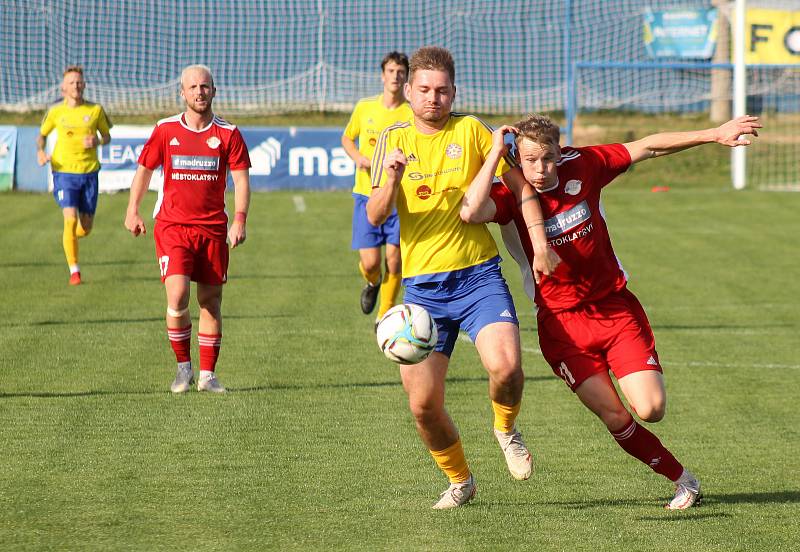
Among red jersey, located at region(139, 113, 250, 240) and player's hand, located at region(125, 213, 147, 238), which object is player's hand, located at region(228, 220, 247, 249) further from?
player's hand, located at region(125, 213, 147, 238)

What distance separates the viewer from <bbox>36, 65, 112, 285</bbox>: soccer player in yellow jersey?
15273 millimetres

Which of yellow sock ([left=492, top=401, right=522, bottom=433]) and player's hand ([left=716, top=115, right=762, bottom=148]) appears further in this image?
yellow sock ([left=492, top=401, right=522, bottom=433])

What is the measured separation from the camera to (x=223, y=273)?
931 centimetres

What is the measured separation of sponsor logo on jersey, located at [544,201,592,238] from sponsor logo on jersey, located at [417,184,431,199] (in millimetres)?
578

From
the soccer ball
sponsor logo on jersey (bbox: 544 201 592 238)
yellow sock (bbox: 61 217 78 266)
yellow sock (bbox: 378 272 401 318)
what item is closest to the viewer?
the soccer ball

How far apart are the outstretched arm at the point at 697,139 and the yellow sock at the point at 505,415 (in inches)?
53.5

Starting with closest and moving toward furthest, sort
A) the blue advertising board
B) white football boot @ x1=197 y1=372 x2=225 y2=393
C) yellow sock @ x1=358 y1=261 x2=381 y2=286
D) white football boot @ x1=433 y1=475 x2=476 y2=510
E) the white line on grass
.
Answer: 1. white football boot @ x1=433 y1=475 x2=476 y2=510
2. white football boot @ x1=197 y1=372 x2=225 y2=393
3. the white line on grass
4. yellow sock @ x1=358 y1=261 x2=381 y2=286
5. the blue advertising board

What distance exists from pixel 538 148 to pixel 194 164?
3.82 meters

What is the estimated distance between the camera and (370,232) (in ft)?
39.0

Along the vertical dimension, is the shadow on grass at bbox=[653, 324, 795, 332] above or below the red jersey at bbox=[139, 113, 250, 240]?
below

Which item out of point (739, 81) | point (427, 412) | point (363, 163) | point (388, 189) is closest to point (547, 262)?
point (388, 189)

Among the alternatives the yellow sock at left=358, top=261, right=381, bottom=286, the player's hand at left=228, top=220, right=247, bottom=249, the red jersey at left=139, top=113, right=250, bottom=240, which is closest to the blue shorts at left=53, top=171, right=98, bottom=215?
the yellow sock at left=358, top=261, right=381, bottom=286

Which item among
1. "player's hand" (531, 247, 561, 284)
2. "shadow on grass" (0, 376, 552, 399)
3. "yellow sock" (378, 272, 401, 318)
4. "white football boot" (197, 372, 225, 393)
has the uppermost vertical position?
"player's hand" (531, 247, 561, 284)

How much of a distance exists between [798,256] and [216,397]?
1152cm
